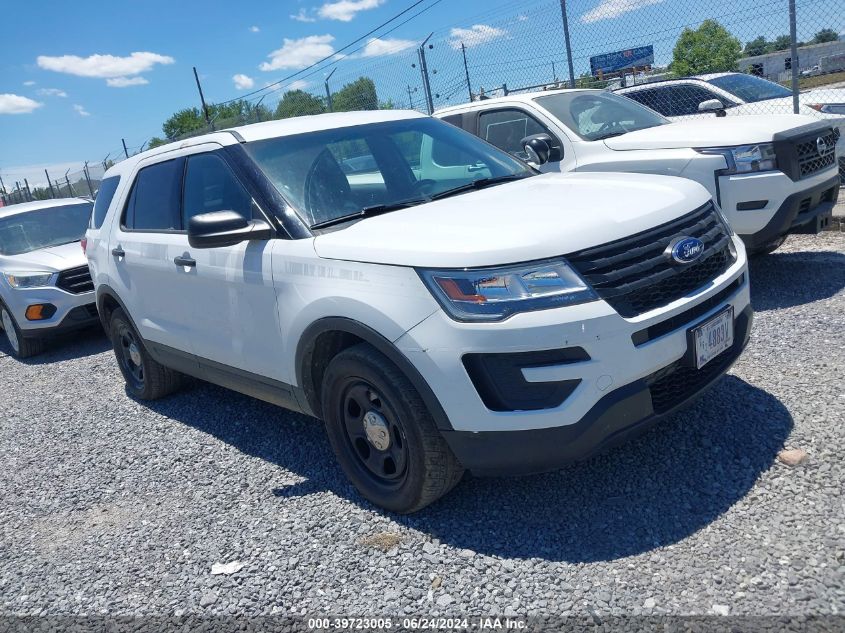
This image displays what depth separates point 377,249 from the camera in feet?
9.88

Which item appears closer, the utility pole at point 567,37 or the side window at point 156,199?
the side window at point 156,199

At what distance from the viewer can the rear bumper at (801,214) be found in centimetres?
541

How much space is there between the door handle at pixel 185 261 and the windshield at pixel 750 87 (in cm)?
782

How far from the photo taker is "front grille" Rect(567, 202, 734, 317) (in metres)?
2.74

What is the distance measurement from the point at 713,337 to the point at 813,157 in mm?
3487

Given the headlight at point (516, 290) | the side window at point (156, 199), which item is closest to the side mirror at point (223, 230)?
the side window at point (156, 199)

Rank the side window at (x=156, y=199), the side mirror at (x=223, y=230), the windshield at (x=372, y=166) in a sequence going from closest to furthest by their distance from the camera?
the side mirror at (x=223, y=230), the windshield at (x=372, y=166), the side window at (x=156, y=199)

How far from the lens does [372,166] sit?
397 centimetres

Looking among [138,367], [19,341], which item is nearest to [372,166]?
[138,367]

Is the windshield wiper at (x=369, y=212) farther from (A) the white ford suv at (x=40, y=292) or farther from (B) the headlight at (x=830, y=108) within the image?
(B) the headlight at (x=830, y=108)

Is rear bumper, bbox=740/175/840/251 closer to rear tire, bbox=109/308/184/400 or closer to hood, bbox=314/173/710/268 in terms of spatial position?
hood, bbox=314/173/710/268

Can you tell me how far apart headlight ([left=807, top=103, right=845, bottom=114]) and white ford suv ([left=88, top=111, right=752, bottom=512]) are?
673cm

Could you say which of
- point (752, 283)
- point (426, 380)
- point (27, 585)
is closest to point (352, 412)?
point (426, 380)

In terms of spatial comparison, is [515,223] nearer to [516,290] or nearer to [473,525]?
[516,290]
